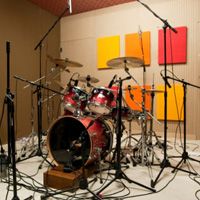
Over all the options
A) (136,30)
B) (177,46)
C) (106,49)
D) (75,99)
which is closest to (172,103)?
(177,46)

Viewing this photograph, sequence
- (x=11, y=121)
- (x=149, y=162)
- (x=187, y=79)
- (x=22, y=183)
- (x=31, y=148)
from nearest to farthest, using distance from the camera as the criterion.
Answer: (x=11, y=121) → (x=22, y=183) → (x=149, y=162) → (x=31, y=148) → (x=187, y=79)

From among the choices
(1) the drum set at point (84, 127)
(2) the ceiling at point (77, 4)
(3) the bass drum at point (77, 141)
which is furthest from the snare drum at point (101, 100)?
(2) the ceiling at point (77, 4)

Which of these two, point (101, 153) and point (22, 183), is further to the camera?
point (101, 153)

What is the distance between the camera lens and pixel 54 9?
4773 millimetres

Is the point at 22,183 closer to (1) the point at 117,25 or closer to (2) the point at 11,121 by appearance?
(2) the point at 11,121

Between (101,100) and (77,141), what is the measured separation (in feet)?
1.61

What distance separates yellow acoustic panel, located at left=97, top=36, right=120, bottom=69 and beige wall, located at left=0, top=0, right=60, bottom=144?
1.15 m

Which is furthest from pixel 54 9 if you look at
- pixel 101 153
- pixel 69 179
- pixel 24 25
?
pixel 69 179

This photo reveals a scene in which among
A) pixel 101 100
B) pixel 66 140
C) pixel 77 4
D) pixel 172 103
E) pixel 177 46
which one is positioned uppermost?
pixel 77 4

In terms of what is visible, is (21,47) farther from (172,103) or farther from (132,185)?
(132,185)

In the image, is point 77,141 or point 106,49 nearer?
point 77,141

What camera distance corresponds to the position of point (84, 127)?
2225 mm

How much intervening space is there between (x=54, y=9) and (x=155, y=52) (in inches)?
91.0

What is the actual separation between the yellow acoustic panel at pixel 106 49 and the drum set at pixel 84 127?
199 cm
